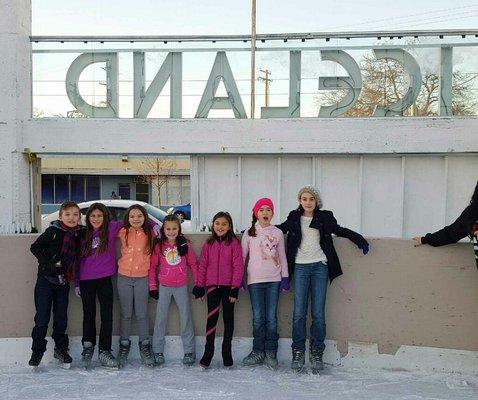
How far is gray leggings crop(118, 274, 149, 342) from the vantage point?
529cm

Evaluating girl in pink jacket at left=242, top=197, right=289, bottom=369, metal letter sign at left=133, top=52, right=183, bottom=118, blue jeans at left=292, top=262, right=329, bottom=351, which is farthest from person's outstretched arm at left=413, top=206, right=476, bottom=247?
metal letter sign at left=133, top=52, right=183, bottom=118

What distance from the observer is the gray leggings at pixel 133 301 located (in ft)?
17.4

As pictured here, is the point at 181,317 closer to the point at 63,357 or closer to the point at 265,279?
the point at 265,279

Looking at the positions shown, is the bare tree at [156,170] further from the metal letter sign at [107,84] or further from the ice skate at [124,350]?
the ice skate at [124,350]

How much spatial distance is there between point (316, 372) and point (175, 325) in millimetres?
1462

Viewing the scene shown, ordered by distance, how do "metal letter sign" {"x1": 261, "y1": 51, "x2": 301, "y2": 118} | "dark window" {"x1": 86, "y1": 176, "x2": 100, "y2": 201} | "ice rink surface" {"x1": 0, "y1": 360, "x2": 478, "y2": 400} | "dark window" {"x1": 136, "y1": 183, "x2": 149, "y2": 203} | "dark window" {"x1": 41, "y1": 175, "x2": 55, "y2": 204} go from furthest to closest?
"dark window" {"x1": 136, "y1": 183, "x2": 149, "y2": 203} → "dark window" {"x1": 86, "y1": 176, "x2": 100, "y2": 201} → "dark window" {"x1": 41, "y1": 175, "x2": 55, "y2": 204} → "metal letter sign" {"x1": 261, "y1": 51, "x2": 301, "y2": 118} → "ice rink surface" {"x1": 0, "y1": 360, "x2": 478, "y2": 400}

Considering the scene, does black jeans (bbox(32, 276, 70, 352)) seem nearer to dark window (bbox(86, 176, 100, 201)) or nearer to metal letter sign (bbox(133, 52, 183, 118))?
metal letter sign (bbox(133, 52, 183, 118))

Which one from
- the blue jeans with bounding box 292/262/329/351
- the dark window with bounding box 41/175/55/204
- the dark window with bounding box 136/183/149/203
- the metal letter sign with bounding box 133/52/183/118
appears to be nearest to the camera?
the blue jeans with bounding box 292/262/329/351

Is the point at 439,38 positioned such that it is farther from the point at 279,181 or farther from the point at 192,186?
the point at 192,186

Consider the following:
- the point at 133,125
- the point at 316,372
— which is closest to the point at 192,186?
the point at 133,125

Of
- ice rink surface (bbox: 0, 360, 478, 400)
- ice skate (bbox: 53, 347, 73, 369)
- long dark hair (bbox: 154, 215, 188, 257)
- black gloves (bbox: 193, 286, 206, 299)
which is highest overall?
long dark hair (bbox: 154, 215, 188, 257)

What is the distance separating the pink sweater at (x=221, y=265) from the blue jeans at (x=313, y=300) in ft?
1.83

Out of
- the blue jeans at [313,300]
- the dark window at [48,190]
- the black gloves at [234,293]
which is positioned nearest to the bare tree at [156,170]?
the dark window at [48,190]

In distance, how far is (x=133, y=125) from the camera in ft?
27.5
